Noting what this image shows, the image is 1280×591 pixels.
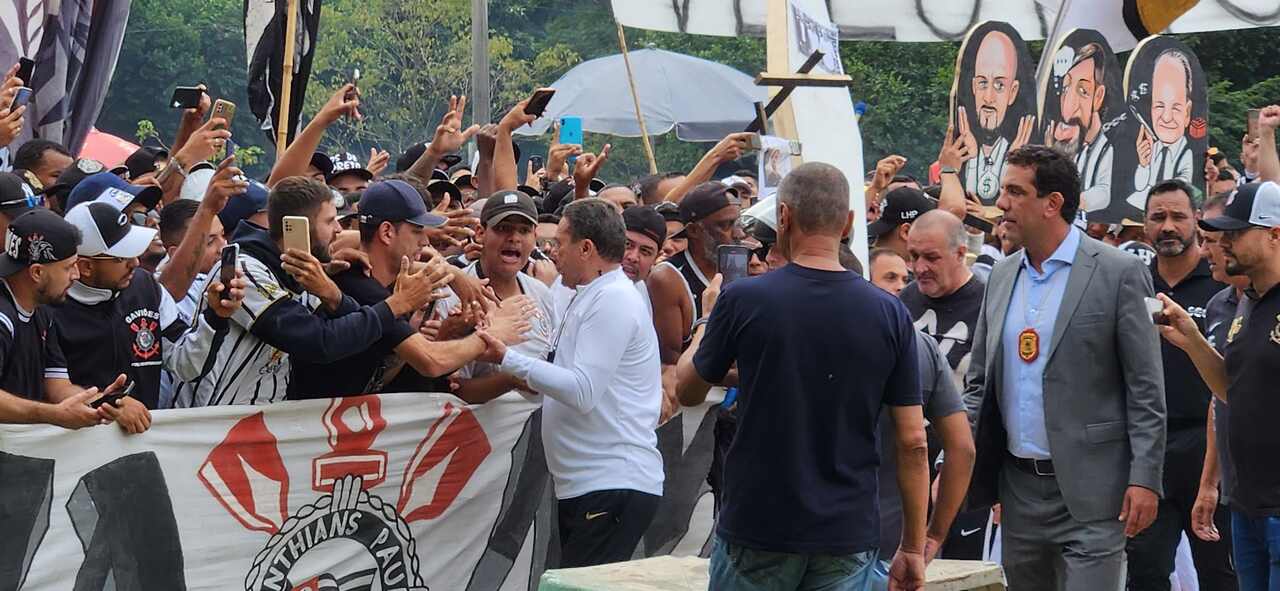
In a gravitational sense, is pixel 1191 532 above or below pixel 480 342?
below

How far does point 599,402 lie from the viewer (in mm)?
6828

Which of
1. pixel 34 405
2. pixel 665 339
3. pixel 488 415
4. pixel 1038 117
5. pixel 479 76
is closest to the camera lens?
pixel 34 405

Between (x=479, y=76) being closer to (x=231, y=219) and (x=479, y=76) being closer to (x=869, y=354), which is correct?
(x=231, y=219)

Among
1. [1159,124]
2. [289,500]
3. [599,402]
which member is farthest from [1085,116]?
[289,500]

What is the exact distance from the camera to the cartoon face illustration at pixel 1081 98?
1157 centimetres

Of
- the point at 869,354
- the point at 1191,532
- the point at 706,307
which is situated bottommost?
the point at 1191,532

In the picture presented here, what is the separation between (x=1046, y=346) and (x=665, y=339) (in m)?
2.25

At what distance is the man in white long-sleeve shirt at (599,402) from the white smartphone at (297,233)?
0.97 meters

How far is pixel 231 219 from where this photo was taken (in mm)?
7559

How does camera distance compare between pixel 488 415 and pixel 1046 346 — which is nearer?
pixel 1046 346

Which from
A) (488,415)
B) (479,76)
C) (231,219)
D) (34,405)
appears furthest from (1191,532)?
(479,76)

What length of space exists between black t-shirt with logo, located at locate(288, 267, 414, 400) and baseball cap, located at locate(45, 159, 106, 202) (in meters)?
1.91

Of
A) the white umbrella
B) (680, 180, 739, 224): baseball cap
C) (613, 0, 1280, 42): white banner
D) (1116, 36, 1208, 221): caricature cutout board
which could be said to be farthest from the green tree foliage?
(680, 180, 739, 224): baseball cap

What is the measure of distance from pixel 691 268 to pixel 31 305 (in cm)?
360
